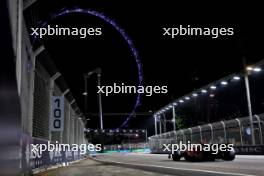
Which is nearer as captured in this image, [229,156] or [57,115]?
[57,115]

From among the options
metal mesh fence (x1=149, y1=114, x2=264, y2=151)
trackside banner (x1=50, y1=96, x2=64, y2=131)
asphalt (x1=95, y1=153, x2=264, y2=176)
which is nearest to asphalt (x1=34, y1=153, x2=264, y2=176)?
asphalt (x1=95, y1=153, x2=264, y2=176)

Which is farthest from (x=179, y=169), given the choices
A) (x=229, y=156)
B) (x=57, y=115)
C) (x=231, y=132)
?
(x=231, y=132)

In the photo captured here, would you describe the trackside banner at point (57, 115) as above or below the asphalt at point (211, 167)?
above

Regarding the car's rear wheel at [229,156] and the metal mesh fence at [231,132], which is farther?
the metal mesh fence at [231,132]

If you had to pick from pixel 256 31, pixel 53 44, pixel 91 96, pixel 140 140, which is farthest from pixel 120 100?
pixel 53 44

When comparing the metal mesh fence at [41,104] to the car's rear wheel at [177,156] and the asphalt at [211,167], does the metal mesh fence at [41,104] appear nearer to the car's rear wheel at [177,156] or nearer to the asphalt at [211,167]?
the asphalt at [211,167]

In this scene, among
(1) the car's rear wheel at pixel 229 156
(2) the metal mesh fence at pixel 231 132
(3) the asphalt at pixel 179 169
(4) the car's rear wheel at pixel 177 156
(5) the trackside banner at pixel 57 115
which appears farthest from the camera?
(2) the metal mesh fence at pixel 231 132

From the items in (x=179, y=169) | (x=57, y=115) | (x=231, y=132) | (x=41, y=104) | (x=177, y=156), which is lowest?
(x=179, y=169)

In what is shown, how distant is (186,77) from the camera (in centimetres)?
6106

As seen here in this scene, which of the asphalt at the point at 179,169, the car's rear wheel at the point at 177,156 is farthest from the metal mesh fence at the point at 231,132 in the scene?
the asphalt at the point at 179,169

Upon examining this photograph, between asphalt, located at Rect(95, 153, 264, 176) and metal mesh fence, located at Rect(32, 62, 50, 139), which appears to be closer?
asphalt, located at Rect(95, 153, 264, 176)

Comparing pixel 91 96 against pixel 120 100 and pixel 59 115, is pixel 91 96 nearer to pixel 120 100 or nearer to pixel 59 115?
pixel 120 100

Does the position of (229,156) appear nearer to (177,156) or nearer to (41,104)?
(177,156)

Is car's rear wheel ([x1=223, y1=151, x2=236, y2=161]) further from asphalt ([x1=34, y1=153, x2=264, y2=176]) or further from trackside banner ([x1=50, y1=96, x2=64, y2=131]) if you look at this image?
trackside banner ([x1=50, y1=96, x2=64, y2=131])
